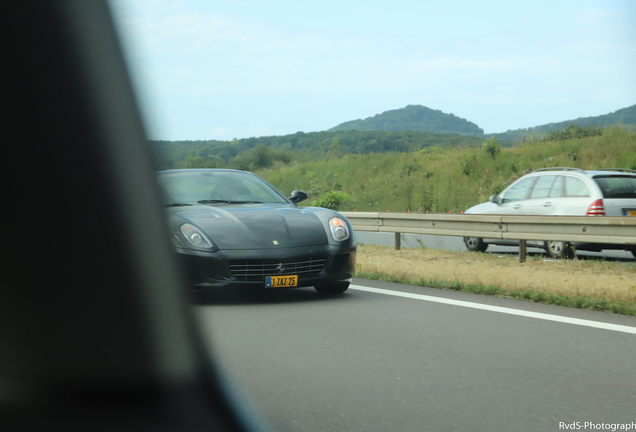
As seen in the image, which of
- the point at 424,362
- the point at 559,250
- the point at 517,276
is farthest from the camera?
the point at 559,250

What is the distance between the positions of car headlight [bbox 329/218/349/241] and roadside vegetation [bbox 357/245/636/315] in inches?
56.6

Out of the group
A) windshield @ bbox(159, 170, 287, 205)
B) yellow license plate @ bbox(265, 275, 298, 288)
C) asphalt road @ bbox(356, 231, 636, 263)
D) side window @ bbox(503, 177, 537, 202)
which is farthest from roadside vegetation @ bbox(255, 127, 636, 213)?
yellow license plate @ bbox(265, 275, 298, 288)

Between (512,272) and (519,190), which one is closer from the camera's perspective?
(512,272)

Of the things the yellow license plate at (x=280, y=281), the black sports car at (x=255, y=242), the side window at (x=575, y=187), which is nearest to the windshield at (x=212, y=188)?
the black sports car at (x=255, y=242)

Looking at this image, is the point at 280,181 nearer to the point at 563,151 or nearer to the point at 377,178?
the point at 377,178

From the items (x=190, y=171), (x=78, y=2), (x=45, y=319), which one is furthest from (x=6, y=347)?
(x=190, y=171)

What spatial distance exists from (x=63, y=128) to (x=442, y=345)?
12.1 feet

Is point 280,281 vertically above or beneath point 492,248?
above

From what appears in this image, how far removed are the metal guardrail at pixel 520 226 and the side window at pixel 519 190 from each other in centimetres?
162

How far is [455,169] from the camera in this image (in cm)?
3484

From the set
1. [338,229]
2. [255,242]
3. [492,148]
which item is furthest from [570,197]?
[492,148]

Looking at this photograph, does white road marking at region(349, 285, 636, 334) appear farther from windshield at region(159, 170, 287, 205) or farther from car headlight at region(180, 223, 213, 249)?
car headlight at region(180, 223, 213, 249)

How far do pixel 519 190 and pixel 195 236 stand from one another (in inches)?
329

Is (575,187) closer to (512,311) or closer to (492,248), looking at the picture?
(492,248)
